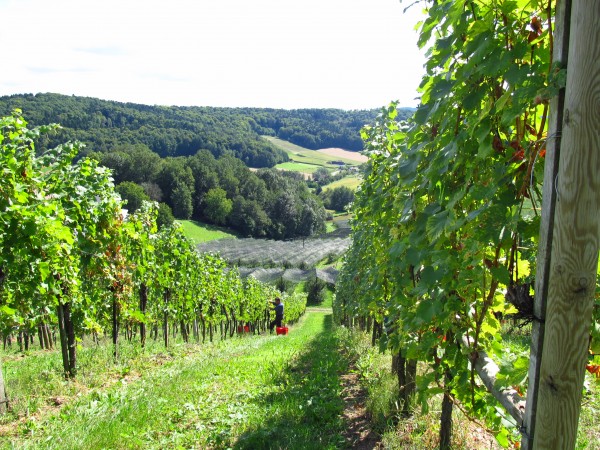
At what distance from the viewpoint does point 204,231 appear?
66875 mm

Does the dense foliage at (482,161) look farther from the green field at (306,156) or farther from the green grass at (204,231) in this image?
A: the green field at (306,156)

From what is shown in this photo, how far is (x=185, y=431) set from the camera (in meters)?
4.62

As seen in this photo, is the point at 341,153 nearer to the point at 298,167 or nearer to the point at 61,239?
the point at 298,167

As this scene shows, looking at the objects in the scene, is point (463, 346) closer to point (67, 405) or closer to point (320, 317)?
point (67, 405)

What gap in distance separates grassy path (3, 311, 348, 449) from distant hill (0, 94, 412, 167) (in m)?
66.7

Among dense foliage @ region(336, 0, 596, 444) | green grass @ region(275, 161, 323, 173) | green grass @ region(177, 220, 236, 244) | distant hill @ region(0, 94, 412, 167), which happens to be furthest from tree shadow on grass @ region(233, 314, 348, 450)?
green grass @ region(275, 161, 323, 173)

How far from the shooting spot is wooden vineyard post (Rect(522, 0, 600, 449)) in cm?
124

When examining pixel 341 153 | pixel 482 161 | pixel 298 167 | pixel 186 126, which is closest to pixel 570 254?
pixel 482 161

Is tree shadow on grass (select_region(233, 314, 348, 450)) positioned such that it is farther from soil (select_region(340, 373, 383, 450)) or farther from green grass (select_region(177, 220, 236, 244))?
green grass (select_region(177, 220, 236, 244))

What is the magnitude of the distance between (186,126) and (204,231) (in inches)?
2416

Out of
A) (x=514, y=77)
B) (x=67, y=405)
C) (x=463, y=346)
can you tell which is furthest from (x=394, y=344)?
(x=67, y=405)

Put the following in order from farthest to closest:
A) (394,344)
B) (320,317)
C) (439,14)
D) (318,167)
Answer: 1. (318,167)
2. (320,317)
3. (394,344)
4. (439,14)

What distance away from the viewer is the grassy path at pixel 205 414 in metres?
4.13

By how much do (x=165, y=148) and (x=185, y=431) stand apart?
104474 mm
